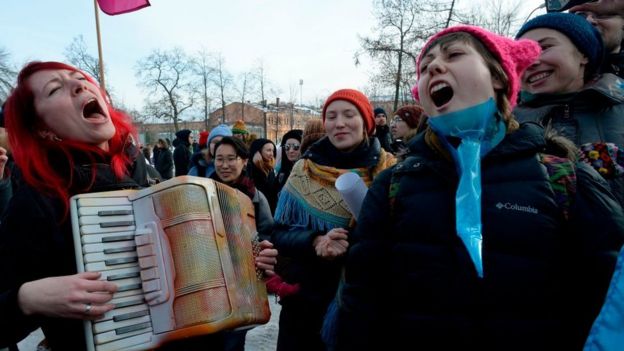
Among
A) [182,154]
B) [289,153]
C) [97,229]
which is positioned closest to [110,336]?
[97,229]

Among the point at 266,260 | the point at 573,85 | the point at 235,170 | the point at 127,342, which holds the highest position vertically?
the point at 573,85

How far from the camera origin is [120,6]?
5242 millimetres

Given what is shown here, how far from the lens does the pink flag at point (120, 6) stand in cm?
519

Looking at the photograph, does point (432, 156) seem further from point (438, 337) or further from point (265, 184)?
point (265, 184)

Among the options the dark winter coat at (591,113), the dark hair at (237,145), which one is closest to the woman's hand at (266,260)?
the dark winter coat at (591,113)

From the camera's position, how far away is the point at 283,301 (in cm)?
238

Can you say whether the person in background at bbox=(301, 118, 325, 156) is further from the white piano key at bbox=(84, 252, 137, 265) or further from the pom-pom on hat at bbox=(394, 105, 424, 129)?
the white piano key at bbox=(84, 252, 137, 265)

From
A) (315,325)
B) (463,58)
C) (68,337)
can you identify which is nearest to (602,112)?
(463,58)

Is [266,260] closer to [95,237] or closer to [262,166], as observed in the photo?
[95,237]

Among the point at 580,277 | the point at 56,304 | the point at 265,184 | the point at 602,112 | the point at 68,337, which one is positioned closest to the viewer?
the point at 580,277

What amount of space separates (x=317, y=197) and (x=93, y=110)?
1288 millimetres

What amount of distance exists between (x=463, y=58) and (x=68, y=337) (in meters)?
1.81

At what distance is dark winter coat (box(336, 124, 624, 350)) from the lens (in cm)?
110

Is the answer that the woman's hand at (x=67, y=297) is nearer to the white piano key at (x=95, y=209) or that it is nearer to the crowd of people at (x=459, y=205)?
the crowd of people at (x=459, y=205)
